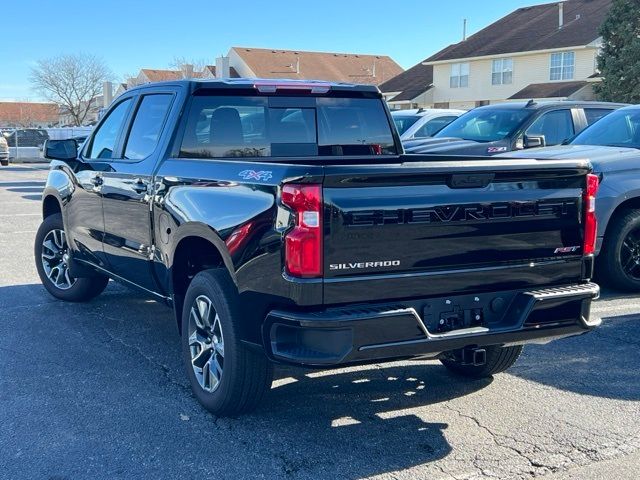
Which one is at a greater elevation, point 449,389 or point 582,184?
point 582,184

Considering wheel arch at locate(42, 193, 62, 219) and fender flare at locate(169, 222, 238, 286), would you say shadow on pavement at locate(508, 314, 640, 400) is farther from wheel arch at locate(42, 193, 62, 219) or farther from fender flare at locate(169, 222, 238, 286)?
wheel arch at locate(42, 193, 62, 219)

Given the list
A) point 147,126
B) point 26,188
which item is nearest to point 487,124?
Result: point 147,126

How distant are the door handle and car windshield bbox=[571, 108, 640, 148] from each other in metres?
5.36

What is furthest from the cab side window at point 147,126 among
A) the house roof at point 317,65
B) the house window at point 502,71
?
the house roof at point 317,65

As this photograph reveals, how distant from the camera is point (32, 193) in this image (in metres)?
19.4

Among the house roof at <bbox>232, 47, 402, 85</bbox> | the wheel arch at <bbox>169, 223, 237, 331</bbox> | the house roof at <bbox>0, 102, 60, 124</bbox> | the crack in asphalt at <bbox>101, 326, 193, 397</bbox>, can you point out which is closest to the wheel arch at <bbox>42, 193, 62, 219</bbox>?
the crack in asphalt at <bbox>101, 326, 193, 397</bbox>

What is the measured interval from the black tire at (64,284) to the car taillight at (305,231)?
3.82 metres

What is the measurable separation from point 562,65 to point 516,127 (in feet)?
101

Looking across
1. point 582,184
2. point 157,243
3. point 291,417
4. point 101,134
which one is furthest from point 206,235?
point 101,134

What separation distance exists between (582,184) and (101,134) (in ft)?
13.6

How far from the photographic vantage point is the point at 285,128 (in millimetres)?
5770

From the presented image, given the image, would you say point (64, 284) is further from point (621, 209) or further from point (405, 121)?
point (405, 121)

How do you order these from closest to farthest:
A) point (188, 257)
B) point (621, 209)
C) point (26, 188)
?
point (188, 257), point (621, 209), point (26, 188)

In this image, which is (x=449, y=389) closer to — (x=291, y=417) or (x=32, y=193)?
(x=291, y=417)
